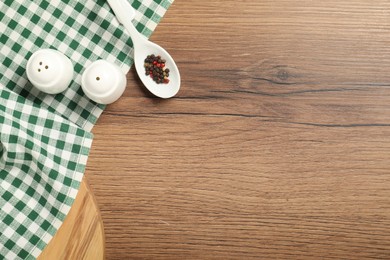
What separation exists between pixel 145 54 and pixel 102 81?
3.8 inches

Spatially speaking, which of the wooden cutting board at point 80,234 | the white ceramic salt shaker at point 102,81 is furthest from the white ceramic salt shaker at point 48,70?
the wooden cutting board at point 80,234

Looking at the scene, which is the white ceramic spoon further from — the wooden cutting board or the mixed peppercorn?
the wooden cutting board

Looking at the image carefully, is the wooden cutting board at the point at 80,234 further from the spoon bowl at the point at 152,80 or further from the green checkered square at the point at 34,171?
the spoon bowl at the point at 152,80

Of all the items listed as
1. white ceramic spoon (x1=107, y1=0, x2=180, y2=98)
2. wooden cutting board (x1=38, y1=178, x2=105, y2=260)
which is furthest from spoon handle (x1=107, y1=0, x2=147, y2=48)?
wooden cutting board (x1=38, y1=178, x2=105, y2=260)

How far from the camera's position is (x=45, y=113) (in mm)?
866

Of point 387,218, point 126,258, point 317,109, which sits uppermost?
point 317,109

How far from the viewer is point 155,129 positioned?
905 millimetres

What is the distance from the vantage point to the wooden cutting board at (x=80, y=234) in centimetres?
85

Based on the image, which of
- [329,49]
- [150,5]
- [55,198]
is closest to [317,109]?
[329,49]

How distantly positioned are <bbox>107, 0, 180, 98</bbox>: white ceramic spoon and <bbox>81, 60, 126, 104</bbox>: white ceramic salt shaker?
5 cm

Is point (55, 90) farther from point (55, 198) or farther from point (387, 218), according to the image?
point (387, 218)

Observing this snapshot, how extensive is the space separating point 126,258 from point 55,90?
293 mm

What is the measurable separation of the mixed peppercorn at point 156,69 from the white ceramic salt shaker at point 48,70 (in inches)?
4.9

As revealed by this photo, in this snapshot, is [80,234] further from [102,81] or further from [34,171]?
[102,81]
